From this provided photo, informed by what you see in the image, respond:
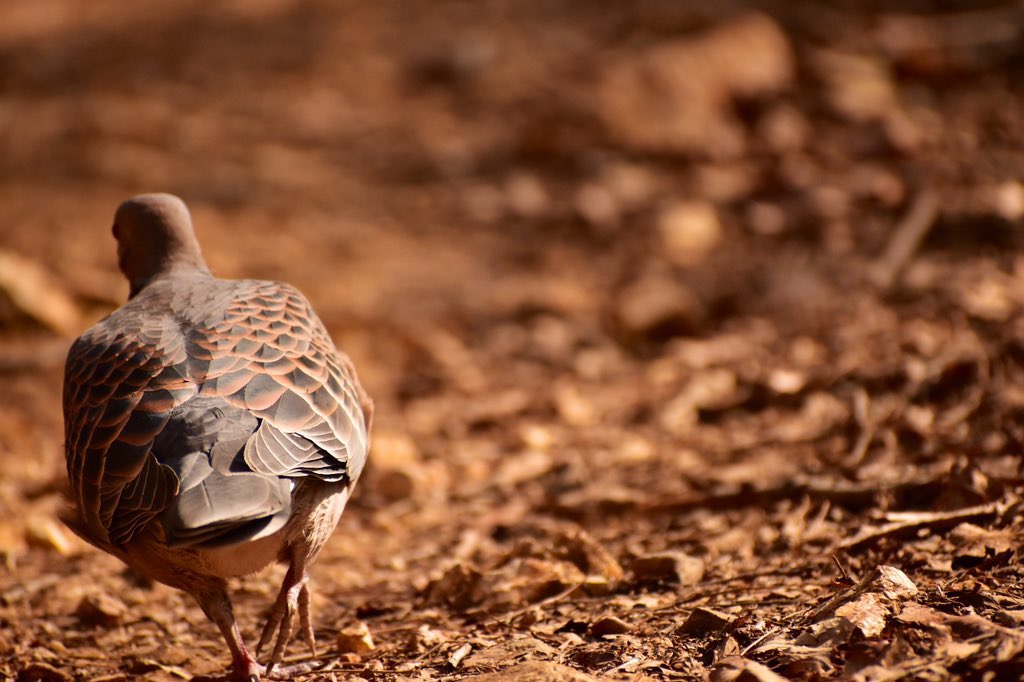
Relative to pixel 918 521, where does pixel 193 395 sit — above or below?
above

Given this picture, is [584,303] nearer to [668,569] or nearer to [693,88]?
[693,88]

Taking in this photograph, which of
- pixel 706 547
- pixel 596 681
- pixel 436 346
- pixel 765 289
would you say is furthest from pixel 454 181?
pixel 596 681

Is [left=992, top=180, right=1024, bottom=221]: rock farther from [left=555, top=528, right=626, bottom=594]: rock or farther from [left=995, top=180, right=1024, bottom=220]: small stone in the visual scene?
[left=555, top=528, right=626, bottom=594]: rock

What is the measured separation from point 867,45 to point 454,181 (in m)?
4.22

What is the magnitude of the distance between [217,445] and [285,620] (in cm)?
74

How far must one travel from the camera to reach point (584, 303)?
807 centimetres

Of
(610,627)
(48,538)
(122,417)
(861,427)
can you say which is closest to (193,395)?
(122,417)

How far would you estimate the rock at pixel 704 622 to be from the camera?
3543 millimetres

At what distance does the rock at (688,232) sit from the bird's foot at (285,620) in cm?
522

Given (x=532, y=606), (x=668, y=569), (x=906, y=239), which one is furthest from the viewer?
(x=906, y=239)

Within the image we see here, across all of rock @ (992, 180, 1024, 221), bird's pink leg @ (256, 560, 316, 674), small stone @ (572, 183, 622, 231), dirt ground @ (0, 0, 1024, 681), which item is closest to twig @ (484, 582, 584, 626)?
dirt ground @ (0, 0, 1024, 681)

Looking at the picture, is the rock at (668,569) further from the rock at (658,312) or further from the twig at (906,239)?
the twig at (906,239)

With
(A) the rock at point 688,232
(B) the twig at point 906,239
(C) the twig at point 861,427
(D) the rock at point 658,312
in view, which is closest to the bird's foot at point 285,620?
(C) the twig at point 861,427

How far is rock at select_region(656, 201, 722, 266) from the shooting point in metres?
8.53
